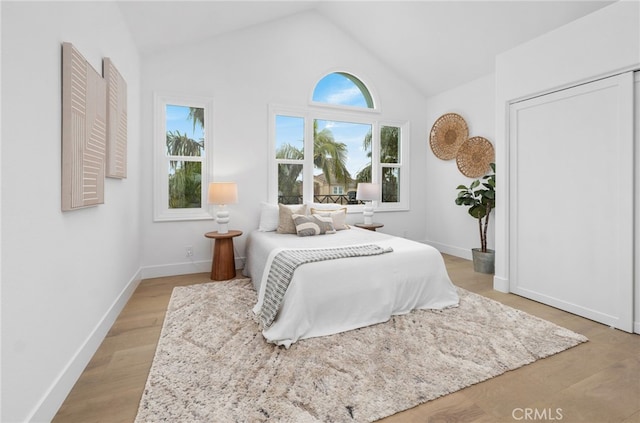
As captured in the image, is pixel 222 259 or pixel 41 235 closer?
pixel 41 235

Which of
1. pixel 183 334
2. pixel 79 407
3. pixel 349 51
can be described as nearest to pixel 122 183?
pixel 183 334

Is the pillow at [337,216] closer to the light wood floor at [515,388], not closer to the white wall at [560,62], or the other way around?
the white wall at [560,62]

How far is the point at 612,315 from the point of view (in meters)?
2.40

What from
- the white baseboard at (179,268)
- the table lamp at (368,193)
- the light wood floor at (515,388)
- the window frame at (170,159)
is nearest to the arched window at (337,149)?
the table lamp at (368,193)

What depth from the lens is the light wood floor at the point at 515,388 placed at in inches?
58.0

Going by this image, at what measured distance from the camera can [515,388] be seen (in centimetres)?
167

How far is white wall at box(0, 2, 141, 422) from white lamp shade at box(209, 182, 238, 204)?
1.52 meters

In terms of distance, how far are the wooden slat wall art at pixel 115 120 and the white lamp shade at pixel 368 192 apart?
295cm

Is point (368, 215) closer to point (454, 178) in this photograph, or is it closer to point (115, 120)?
point (454, 178)

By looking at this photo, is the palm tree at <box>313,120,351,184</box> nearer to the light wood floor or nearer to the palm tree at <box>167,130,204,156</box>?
the palm tree at <box>167,130,204,156</box>

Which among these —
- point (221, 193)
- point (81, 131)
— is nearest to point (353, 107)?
point (221, 193)

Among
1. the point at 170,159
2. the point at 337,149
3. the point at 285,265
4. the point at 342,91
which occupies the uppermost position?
the point at 342,91

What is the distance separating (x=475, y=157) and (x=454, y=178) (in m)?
0.52

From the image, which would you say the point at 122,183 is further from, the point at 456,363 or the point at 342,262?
the point at 456,363
